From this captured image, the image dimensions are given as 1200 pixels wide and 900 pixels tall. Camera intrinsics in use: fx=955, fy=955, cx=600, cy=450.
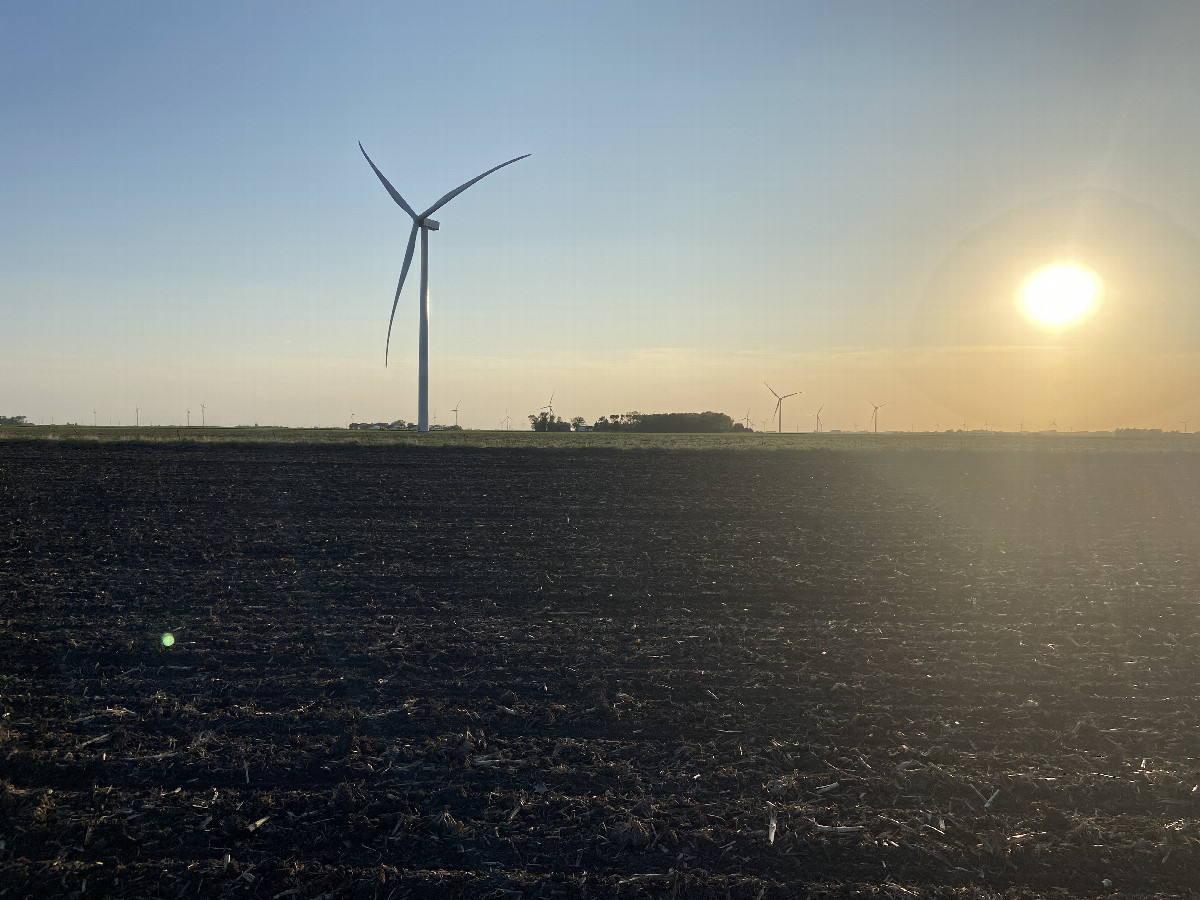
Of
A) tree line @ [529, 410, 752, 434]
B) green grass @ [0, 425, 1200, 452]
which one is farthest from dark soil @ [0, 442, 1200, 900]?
tree line @ [529, 410, 752, 434]

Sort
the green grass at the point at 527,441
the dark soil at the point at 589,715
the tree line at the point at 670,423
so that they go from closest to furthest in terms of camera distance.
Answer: the dark soil at the point at 589,715 → the green grass at the point at 527,441 → the tree line at the point at 670,423

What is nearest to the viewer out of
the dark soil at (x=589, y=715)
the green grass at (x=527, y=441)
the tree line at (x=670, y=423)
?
the dark soil at (x=589, y=715)

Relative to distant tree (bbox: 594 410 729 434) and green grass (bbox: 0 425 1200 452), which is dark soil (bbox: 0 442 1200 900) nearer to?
green grass (bbox: 0 425 1200 452)

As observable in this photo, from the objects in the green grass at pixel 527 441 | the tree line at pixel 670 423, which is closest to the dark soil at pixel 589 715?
the green grass at pixel 527 441

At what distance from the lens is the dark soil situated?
6266 millimetres

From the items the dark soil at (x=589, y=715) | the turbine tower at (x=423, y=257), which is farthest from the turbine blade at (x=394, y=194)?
the dark soil at (x=589, y=715)

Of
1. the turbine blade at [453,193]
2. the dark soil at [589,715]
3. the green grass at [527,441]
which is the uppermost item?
the turbine blade at [453,193]

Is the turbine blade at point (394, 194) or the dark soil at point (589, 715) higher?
the turbine blade at point (394, 194)

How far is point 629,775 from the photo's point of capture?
752cm

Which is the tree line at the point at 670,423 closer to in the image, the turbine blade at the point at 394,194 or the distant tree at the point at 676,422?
the distant tree at the point at 676,422

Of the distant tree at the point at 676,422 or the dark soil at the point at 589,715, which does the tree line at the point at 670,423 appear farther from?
the dark soil at the point at 589,715

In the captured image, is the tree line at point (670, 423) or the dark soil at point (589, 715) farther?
the tree line at point (670, 423)

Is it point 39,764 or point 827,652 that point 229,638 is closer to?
point 39,764

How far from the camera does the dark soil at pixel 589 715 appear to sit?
6266 mm
